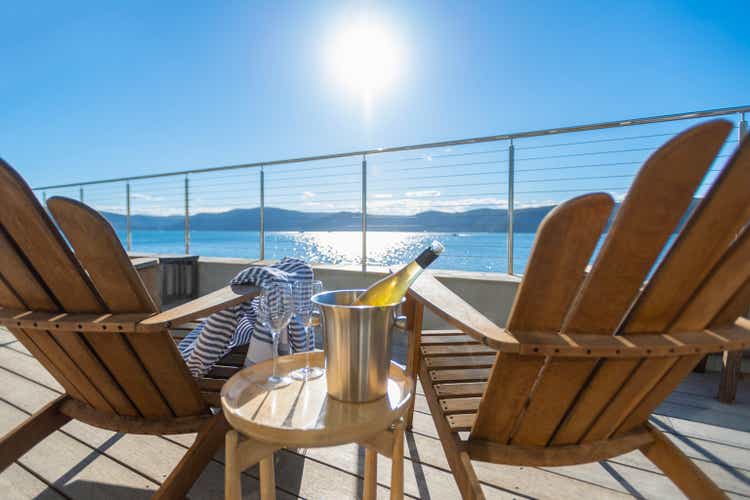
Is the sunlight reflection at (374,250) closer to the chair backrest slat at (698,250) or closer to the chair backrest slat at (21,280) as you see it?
the chair backrest slat at (21,280)

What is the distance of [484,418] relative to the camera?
0.78 m

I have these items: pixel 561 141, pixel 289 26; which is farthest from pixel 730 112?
pixel 289 26

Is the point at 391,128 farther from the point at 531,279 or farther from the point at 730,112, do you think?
the point at 531,279

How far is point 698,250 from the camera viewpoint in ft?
2.00

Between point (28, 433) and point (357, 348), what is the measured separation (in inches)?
41.8

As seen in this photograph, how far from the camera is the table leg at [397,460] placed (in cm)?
67

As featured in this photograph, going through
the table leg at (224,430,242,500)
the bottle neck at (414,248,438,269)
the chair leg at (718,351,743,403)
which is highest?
the bottle neck at (414,248,438,269)

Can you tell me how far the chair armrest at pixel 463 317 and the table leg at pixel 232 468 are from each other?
1.49 ft

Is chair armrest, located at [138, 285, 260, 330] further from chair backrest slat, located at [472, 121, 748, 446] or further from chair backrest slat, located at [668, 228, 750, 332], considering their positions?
chair backrest slat, located at [668, 228, 750, 332]

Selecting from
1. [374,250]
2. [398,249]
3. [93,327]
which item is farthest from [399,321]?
[398,249]

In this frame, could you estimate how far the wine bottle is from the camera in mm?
776

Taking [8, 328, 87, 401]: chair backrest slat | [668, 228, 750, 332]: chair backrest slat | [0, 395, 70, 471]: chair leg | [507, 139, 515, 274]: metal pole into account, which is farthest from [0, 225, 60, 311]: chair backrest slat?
[507, 139, 515, 274]: metal pole

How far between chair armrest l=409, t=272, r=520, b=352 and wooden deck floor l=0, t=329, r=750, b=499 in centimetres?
59

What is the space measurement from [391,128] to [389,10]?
441cm
